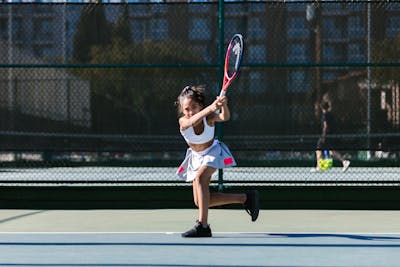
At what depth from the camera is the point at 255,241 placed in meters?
6.45

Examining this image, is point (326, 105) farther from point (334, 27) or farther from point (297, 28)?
point (334, 27)

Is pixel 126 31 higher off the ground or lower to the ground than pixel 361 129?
higher

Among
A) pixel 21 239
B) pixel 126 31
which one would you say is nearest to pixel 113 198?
pixel 21 239

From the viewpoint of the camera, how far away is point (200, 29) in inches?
529

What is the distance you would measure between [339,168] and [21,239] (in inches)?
433

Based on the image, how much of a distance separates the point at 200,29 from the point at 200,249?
788 cm

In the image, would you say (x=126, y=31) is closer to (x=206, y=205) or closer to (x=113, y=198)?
(x=113, y=198)

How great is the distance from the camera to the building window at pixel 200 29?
12.9 m

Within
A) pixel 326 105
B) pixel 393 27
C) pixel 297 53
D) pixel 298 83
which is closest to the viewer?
pixel 393 27

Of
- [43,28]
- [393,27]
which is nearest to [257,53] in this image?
[393,27]

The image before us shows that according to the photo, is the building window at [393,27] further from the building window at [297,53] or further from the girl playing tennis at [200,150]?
the girl playing tennis at [200,150]

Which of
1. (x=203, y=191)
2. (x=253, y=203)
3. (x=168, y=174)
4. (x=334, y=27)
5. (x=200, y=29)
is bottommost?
(x=168, y=174)

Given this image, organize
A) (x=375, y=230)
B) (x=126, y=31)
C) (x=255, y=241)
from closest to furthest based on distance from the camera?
(x=255, y=241), (x=375, y=230), (x=126, y=31)

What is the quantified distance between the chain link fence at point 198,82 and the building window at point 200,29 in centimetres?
3
